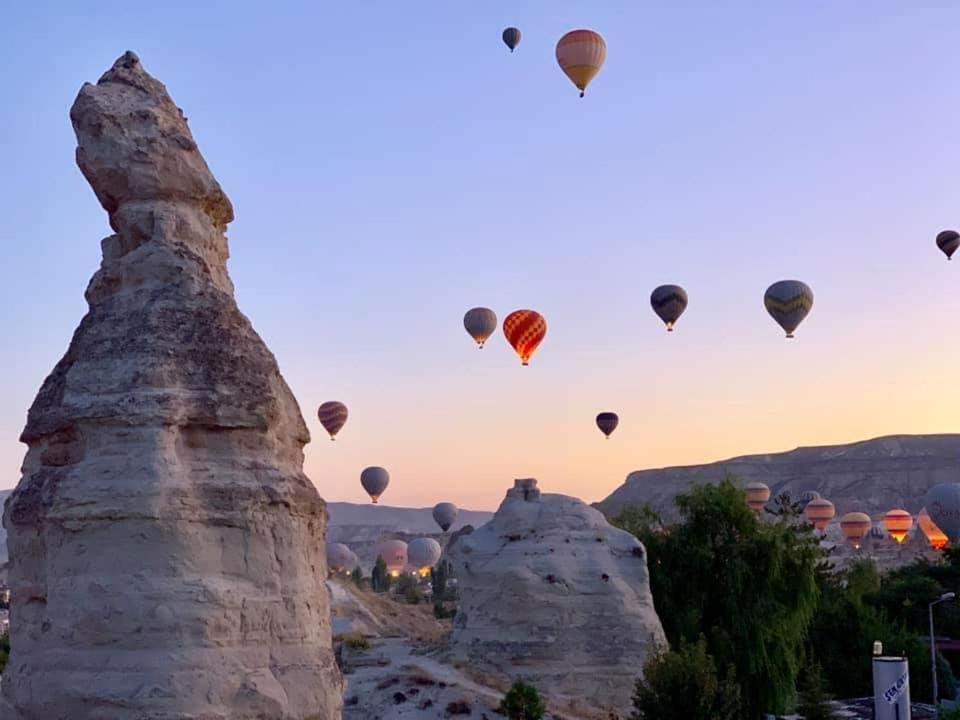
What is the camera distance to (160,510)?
12570 mm

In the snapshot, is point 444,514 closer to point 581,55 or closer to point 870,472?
point 581,55

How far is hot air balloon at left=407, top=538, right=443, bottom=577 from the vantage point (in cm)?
12462

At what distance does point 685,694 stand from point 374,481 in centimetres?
6422

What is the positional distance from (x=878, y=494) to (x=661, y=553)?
155356 millimetres

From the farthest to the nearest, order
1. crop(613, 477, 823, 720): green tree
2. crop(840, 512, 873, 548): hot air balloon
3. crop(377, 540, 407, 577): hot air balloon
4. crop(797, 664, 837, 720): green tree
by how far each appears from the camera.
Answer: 1. crop(377, 540, 407, 577): hot air balloon
2. crop(840, 512, 873, 548): hot air balloon
3. crop(613, 477, 823, 720): green tree
4. crop(797, 664, 837, 720): green tree

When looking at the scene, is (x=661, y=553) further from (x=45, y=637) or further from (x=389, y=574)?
(x=389, y=574)

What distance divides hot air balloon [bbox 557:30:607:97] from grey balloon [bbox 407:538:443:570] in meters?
82.6

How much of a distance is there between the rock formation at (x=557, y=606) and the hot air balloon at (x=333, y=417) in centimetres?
2833

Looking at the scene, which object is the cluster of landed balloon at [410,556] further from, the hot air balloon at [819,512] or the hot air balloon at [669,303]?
the hot air balloon at [669,303]

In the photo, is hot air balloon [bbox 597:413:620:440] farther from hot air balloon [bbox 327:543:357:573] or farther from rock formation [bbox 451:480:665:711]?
hot air balloon [bbox 327:543:357:573]

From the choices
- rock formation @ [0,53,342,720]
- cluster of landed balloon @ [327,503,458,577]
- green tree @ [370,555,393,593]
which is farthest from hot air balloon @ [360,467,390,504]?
rock formation @ [0,53,342,720]

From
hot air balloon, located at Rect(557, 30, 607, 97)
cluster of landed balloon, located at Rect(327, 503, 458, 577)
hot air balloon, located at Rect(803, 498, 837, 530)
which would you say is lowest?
cluster of landed balloon, located at Rect(327, 503, 458, 577)

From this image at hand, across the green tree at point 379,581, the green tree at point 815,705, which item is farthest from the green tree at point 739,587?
the green tree at point 379,581

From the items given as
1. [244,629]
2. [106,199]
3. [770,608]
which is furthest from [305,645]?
[770,608]
